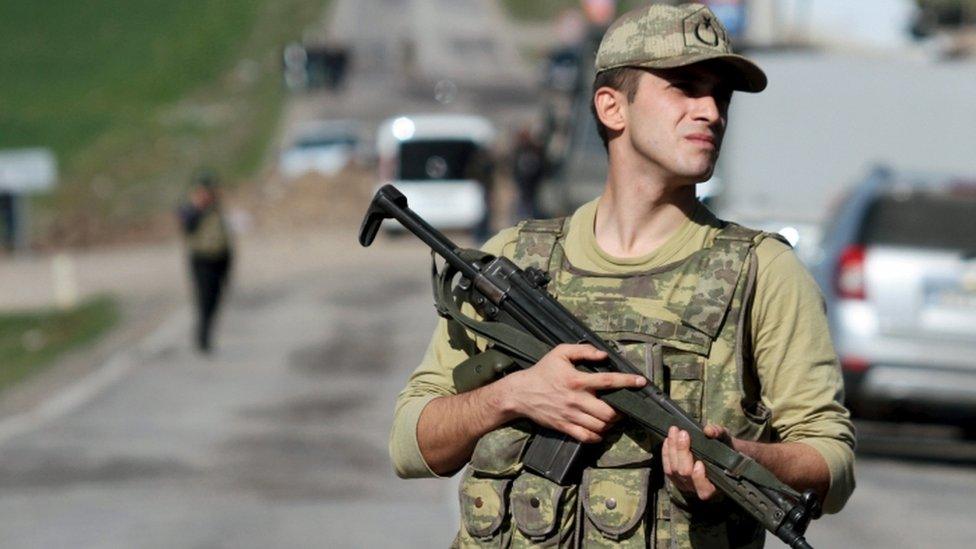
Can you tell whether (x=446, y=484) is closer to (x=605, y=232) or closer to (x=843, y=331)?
(x=843, y=331)

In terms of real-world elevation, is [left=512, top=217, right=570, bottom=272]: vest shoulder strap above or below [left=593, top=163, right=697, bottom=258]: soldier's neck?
below

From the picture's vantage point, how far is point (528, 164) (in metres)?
32.5

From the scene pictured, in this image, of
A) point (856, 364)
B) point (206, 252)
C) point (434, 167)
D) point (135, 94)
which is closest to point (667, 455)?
point (856, 364)

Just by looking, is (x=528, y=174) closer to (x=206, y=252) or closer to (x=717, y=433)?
(x=206, y=252)

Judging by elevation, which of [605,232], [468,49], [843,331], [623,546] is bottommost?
[468,49]

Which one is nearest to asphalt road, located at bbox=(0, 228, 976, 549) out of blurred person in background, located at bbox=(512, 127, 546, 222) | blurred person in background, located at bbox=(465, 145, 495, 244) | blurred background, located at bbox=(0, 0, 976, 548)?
blurred background, located at bbox=(0, 0, 976, 548)

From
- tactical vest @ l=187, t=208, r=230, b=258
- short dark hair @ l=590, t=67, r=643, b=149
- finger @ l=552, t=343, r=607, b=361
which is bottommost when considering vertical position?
tactical vest @ l=187, t=208, r=230, b=258

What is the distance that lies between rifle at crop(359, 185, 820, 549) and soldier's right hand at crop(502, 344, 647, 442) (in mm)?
31

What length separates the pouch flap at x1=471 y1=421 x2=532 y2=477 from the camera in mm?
3764

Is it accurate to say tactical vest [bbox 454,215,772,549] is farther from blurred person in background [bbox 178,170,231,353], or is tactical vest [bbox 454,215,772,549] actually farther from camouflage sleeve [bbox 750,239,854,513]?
blurred person in background [bbox 178,170,231,353]

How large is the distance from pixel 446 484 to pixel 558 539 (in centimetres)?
879

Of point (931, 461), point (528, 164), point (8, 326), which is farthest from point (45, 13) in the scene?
point (931, 461)

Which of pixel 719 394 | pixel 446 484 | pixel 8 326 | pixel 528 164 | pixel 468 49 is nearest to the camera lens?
pixel 719 394

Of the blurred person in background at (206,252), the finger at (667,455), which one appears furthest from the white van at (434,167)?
the finger at (667,455)
